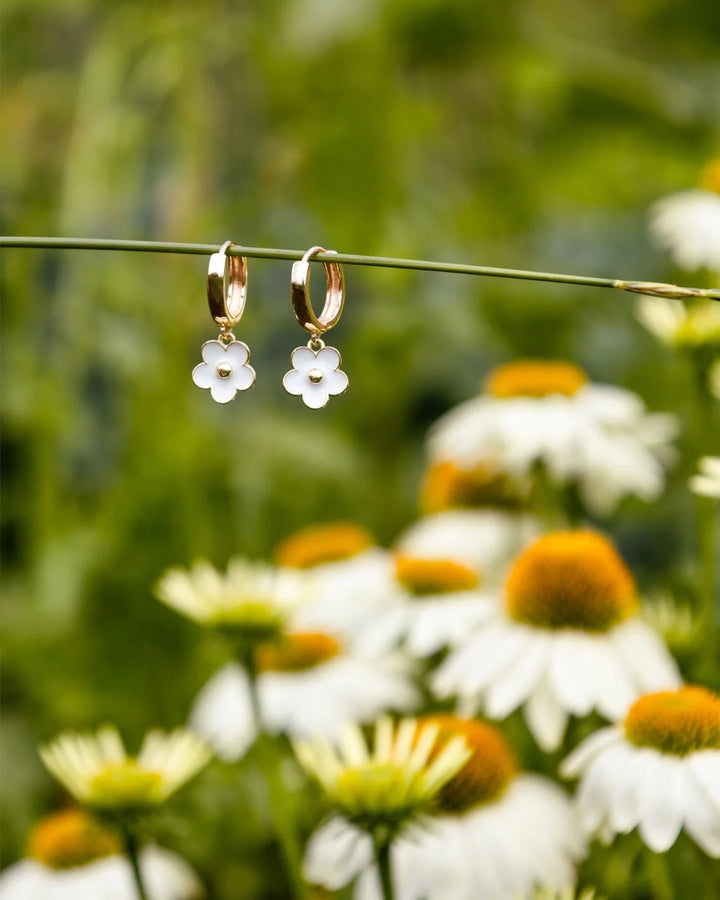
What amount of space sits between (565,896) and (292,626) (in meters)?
0.23

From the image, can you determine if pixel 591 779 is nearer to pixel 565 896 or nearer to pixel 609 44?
pixel 565 896

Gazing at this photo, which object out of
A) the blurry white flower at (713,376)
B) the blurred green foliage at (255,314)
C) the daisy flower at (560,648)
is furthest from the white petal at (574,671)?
the blurred green foliage at (255,314)

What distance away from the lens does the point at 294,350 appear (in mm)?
242

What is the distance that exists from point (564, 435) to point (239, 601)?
0.53 feet

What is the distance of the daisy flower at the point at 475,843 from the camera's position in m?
0.34

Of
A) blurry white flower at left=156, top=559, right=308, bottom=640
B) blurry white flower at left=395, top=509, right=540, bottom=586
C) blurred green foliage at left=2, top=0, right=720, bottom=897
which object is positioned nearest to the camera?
blurry white flower at left=156, top=559, right=308, bottom=640

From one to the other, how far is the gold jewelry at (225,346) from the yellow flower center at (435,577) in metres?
0.25

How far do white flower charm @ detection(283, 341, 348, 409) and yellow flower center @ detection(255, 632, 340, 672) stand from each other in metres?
0.26

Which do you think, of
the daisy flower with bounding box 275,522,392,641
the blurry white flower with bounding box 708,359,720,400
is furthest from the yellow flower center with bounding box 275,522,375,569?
the blurry white flower with bounding box 708,359,720,400

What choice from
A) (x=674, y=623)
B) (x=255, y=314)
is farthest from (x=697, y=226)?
(x=255, y=314)

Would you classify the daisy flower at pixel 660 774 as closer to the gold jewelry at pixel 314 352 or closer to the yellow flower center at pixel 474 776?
the yellow flower center at pixel 474 776

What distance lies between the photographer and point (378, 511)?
0.94m

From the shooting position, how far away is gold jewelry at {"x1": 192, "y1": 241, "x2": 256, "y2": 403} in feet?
0.78

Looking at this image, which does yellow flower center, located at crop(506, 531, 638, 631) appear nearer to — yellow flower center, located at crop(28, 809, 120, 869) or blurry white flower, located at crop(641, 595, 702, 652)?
blurry white flower, located at crop(641, 595, 702, 652)
